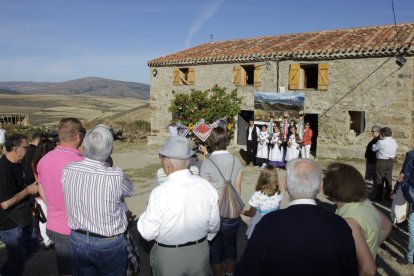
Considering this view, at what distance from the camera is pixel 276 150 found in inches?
466

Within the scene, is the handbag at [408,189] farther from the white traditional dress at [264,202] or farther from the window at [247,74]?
the window at [247,74]

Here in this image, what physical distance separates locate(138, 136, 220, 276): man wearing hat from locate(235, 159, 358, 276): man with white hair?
824 mm

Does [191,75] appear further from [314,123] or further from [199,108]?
[314,123]

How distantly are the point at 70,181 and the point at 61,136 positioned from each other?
2.08 ft

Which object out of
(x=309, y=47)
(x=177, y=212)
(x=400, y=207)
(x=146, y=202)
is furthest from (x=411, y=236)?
(x=309, y=47)

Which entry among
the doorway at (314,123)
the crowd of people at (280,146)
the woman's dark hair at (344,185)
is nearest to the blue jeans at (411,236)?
the woman's dark hair at (344,185)

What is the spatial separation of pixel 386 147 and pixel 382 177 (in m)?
0.74

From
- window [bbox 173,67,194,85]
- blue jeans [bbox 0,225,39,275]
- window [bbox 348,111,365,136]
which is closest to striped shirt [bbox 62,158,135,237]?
blue jeans [bbox 0,225,39,275]

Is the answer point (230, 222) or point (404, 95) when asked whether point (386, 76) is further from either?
point (230, 222)

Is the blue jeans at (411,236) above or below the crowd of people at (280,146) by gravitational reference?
below

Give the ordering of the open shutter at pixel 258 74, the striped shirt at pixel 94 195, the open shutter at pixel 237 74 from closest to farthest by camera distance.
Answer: the striped shirt at pixel 94 195
the open shutter at pixel 258 74
the open shutter at pixel 237 74

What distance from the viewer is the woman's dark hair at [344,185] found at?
2621 mm

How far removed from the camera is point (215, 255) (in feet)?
13.2

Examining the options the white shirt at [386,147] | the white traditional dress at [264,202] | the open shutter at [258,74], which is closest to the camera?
the white traditional dress at [264,202]
